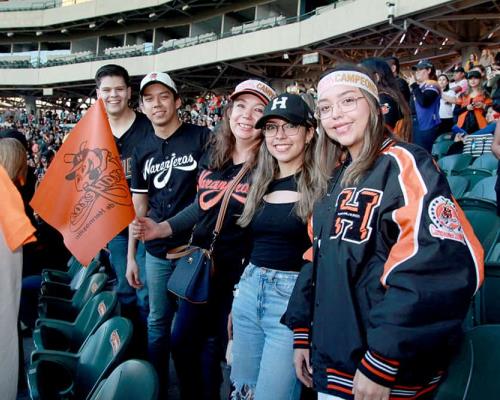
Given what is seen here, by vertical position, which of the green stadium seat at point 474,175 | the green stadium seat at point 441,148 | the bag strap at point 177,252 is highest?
the green stadium seat at point 441,148

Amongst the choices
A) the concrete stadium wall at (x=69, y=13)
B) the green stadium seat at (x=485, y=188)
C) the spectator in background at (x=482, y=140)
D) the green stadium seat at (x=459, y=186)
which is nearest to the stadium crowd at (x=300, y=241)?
the green stadium seat at (x=485, y=188)

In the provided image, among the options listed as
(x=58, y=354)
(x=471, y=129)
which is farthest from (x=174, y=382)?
(x=471, y=129)

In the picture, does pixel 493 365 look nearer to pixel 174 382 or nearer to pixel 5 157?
pixel 174 382

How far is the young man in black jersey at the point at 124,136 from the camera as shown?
3.21m

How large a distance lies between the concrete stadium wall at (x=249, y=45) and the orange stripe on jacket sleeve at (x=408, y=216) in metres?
14.3

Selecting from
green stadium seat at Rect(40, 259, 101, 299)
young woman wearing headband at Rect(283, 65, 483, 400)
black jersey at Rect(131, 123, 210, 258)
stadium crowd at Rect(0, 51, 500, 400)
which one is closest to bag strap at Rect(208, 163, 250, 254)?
stadium crowd at Rect(0, 51, 500, 400)

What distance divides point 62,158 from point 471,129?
603cm

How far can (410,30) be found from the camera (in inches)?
715

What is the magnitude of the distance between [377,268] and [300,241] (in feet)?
2.10

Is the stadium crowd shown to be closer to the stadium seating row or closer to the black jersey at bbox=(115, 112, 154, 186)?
the black jersey at bbox=(115, 112, 154, 186)

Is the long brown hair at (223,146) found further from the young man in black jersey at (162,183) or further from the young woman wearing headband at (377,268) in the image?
the young woman wearing headband at (377,268)

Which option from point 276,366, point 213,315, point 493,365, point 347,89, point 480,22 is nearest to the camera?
point 493,365

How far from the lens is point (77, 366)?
2393 millimetres

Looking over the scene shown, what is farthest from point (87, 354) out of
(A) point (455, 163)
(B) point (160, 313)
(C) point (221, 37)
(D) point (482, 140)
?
(C) point (221, 37)
